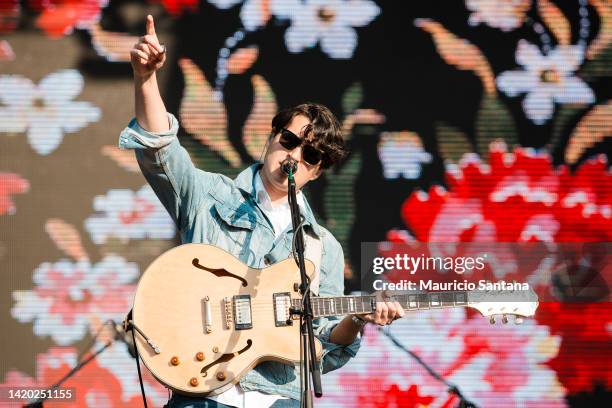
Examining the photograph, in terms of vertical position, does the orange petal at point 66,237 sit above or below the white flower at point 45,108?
below

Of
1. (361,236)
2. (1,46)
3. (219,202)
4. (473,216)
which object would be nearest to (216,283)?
(219,202)

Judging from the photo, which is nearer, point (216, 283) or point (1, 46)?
point (216, 283)

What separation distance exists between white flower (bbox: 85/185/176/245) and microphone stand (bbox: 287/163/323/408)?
2.13 metres

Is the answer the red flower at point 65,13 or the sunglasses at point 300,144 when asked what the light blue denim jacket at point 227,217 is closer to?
the sunglasses at point 300,144

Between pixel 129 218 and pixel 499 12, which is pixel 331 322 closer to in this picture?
pixel 129 218

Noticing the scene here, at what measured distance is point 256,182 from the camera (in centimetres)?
290

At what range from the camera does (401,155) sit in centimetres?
484

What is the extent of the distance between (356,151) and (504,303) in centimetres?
193

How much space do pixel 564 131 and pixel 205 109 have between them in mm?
1909

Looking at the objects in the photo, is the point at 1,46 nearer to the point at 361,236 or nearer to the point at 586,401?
the point at 361,236

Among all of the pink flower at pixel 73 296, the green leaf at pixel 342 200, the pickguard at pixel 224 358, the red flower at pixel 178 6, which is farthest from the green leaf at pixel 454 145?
the pickguard at pixel 224 358

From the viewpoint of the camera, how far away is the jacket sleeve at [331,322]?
2.92m

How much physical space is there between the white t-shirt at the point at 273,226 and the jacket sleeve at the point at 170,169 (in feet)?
0.51

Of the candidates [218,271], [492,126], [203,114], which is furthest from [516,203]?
[218,271]
